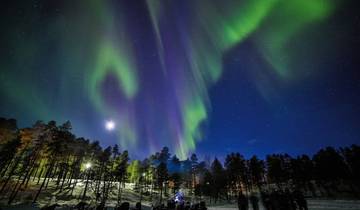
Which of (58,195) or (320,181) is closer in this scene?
(58,195)

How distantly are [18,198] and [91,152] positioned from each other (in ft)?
79.6

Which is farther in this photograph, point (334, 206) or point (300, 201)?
point (334, 206)

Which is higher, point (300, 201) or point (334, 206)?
point (300, 201)

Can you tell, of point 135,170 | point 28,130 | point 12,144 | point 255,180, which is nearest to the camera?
point 12,144

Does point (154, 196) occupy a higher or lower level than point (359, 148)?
lower

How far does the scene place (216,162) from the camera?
6200 centimetres

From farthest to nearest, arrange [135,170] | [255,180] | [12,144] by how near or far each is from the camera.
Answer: [135,170] → [255,180] → [12,144]

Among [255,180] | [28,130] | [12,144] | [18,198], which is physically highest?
[28,130]

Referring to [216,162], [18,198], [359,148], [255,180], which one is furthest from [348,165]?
[18,198]

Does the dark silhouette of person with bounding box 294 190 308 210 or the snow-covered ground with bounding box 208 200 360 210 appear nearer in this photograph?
the dark silhouette of person with bounding box 294 190 308 210

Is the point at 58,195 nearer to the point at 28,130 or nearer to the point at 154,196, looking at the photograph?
the point at 28,130

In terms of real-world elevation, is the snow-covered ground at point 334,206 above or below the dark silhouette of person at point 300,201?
below

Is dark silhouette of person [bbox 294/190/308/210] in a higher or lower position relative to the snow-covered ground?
higher

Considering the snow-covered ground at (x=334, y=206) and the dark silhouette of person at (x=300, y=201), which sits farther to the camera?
the snow-covered ground at (x=334, y=206)
